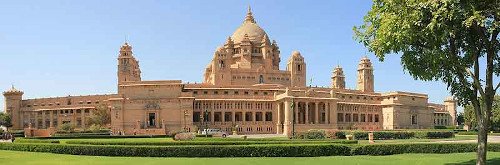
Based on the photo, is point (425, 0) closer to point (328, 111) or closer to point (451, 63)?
point (451, 63)

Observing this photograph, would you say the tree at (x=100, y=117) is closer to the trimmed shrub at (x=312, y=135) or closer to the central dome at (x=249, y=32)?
the central dome at (x=249, y=32)

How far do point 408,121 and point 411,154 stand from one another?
76406 mm

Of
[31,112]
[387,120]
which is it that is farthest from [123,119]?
[387,120]

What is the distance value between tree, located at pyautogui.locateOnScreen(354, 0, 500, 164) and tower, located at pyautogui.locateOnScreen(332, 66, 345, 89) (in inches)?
3978

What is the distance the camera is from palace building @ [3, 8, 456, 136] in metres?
86.0

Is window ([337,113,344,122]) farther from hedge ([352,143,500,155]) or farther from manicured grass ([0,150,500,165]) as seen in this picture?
manicured grass ([0,150,500,165])

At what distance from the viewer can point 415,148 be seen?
3550cm

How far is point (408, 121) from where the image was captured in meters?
108

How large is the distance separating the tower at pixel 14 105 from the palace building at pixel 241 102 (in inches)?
8.0

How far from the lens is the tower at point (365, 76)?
12050 cm

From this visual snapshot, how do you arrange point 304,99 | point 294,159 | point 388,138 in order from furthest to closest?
1. point 304,99
2. point 388,138
3. point 294,159

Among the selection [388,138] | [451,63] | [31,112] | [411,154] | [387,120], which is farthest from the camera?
[31,112]

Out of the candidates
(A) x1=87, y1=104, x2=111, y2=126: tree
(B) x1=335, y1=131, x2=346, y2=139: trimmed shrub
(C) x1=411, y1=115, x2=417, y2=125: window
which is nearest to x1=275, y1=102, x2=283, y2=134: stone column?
(B) x1=335, y1=131, x2=346, y2=139: trimmed shrub

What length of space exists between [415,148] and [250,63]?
75.6 metres
